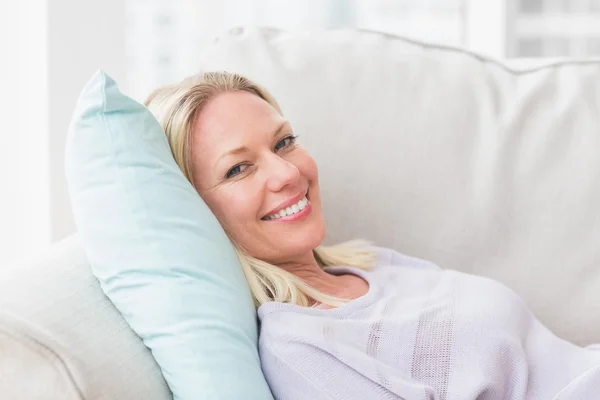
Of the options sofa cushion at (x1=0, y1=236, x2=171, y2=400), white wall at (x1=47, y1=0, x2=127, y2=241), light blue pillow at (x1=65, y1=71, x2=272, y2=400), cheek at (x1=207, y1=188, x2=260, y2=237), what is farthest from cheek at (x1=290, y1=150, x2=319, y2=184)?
white wall at (x1=47, y1=0, x2=127, y2=241)

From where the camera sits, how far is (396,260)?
1.44m

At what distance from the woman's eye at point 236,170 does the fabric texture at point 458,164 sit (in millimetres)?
237

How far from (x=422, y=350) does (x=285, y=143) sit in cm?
38

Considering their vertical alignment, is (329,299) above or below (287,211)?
below

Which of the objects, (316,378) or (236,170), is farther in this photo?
(236,170)

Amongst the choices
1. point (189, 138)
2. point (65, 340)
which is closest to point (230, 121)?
point (189, 138)

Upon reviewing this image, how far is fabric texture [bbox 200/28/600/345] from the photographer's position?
4.78ft

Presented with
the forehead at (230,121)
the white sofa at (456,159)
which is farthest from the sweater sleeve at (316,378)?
the white sofa at (456,159)

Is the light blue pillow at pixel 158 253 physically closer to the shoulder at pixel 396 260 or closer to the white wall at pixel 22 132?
the shoulder at pixel 396 260

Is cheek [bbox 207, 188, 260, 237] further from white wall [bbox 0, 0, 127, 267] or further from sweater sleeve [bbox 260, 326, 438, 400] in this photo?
white wall [bbox 0, 0, 127, 267]

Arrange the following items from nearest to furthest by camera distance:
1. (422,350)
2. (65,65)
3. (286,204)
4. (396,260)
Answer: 1. (422,350)
2. (286,204)
3. (396,260)
4. (65,65)

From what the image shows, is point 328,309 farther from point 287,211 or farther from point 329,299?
point 287,211

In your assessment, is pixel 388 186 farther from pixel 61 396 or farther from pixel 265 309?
pixel 61 396

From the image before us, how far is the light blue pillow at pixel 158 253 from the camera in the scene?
99cm
